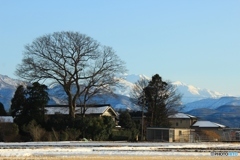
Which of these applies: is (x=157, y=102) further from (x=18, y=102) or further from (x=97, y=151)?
(x=97, y=151)

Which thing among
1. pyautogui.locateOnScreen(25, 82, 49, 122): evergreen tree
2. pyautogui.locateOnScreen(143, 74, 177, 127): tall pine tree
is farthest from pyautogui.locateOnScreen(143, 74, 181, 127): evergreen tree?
pyautogui.locateOnScreen(25, 82, 49, 122): evergreen tree

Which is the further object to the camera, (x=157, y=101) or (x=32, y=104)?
(x=157, y=101)

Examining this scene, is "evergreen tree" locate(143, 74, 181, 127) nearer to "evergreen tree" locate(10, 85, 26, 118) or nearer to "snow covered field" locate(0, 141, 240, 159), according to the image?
"evergreen tree" locate(10, 85, 26, 118)

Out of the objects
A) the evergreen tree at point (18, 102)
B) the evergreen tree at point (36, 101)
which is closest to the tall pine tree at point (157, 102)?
the evergreen tree at point (18, 102)

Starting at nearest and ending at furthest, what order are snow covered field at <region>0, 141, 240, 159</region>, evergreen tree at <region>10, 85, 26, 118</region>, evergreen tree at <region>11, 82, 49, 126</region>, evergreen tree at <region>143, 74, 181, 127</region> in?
snow covered field at <region>0, 141, 240, 159</region>
evergreen tree at <region>11, 82, 49, 126</region>
evergreen tree at <region>10, 85, 26, 118</region>
evergreen tree at <region>143, 74, 181, 127</region>

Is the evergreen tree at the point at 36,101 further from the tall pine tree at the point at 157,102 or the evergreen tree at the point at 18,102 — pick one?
the tall pine tree at the point at 157,102

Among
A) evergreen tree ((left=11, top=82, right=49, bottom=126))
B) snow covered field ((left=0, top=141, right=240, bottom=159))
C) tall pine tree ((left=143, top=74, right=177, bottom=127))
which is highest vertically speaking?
tall pine tree ((left=143, top=74, right=177, bottom=127))

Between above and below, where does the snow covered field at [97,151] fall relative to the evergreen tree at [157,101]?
below

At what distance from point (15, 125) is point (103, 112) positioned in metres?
23.2

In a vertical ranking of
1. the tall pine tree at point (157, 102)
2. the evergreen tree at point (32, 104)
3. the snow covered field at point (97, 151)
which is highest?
the tall pine tree at point (157, 102)

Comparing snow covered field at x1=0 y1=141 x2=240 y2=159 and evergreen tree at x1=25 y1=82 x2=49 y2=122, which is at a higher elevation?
evergreen tree at x1=25 y1=82 x2=49 y2=122

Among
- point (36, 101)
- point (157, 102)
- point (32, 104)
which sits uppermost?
point (157, 102)

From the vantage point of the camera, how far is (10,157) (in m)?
19.8

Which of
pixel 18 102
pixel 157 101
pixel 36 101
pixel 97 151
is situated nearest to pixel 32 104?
pixel 36 101
